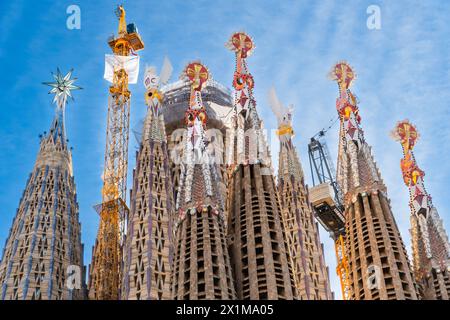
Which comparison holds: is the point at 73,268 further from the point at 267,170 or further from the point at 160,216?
the point at 267,170

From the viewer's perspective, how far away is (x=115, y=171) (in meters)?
77.2

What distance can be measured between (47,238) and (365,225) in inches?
884

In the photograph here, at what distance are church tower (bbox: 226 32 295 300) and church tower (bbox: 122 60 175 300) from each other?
4.60 m

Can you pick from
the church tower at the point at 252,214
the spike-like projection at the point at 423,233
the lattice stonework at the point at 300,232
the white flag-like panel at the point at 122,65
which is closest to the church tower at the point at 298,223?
the lattice stonework at the point at 300,232

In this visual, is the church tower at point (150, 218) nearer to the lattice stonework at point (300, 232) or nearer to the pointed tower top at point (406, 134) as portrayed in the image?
the lattice stonework at point (300, 232)

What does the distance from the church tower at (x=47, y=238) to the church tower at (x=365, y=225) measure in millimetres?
19607

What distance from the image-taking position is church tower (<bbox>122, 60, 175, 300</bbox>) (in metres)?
58.5

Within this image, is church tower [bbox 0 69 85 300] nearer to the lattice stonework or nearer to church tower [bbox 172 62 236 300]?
church tower [bbox 172 62 236 300]

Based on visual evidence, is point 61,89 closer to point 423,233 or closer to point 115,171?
point 115,171

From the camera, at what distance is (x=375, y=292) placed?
59219mm
